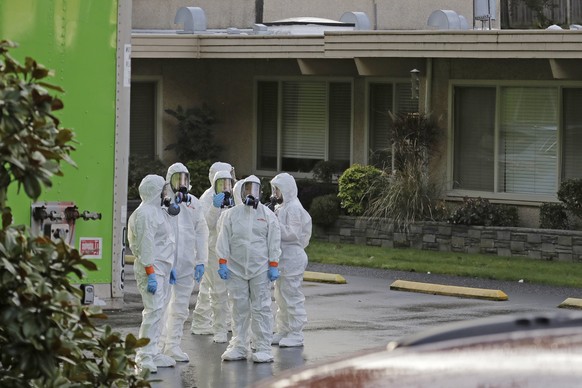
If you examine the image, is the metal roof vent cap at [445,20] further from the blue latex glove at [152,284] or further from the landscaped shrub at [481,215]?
the blue latex glove at [152,284]

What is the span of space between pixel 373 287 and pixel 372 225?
3.97 m

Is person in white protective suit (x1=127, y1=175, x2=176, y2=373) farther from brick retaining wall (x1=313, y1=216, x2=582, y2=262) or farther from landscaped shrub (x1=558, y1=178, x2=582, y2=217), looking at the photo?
landscaped shrub (x1=558, y1=178, x2=582, y2=217)

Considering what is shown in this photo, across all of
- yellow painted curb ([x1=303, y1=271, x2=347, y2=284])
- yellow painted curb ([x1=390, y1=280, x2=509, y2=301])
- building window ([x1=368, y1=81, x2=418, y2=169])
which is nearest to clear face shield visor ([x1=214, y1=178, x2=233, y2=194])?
yellow painted curb ([x1=390, y1=280, x2=509, y2=301])

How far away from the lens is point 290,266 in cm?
1464

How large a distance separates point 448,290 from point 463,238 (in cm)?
358

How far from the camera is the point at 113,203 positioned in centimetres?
1110

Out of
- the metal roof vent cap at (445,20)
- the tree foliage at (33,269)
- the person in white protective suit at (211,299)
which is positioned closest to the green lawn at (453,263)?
the metal roof vent cap at (445,20)

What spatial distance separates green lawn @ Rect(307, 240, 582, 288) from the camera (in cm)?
1958

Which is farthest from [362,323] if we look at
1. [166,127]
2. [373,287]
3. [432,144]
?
[166,127]

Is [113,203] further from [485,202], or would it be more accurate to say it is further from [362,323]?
[485,202]

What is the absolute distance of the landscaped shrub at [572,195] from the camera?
21.3 metres

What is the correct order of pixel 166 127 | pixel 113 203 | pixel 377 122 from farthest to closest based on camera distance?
pixel 166 127 < pixel 377 122 < pixel 113 203

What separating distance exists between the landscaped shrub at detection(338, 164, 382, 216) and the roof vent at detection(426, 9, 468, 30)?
3.04 metres

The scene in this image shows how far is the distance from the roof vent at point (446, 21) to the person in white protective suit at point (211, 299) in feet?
33.1
